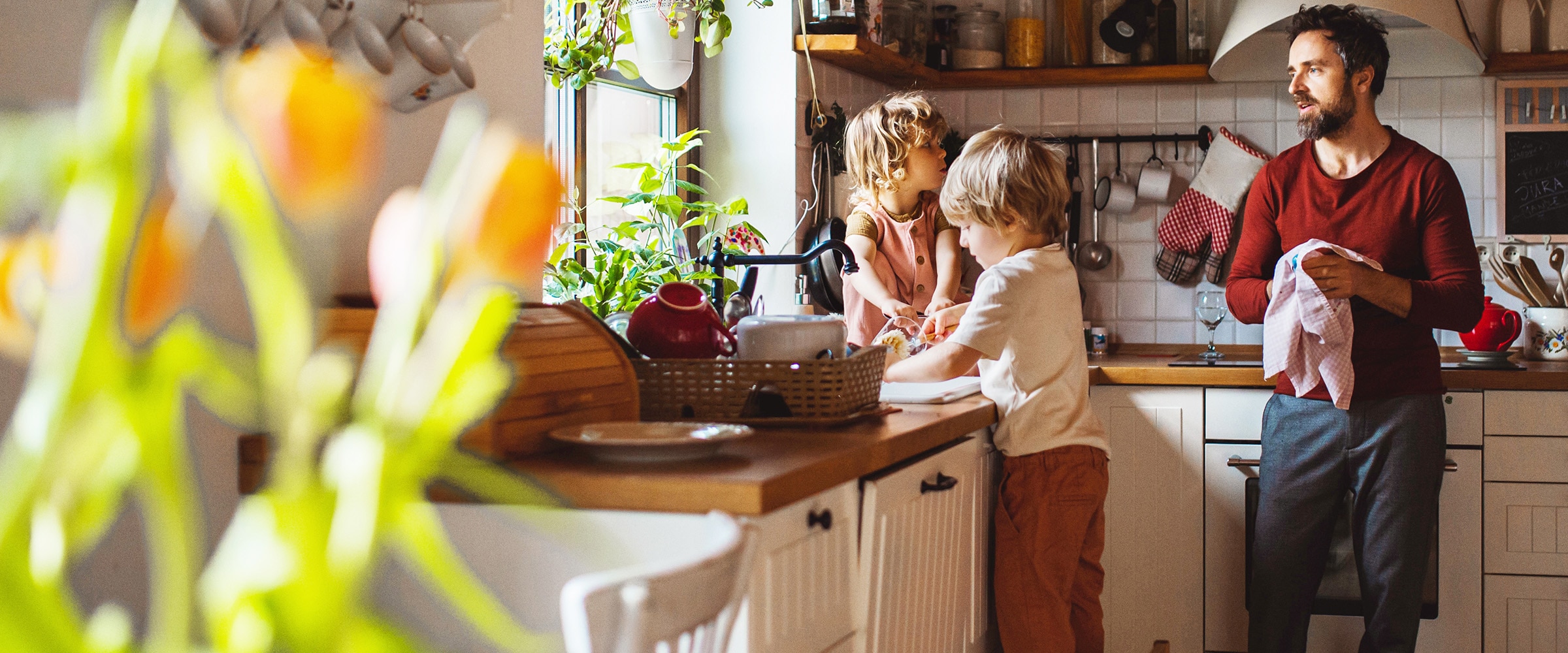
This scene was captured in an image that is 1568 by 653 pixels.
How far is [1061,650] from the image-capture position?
6.19 feet

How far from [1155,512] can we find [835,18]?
4.45 ft

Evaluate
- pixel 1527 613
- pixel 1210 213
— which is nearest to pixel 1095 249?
pixel 1210 213

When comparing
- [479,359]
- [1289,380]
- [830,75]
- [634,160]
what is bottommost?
[1289,380]

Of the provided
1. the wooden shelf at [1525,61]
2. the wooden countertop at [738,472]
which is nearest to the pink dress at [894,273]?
the wooden countertop at [738,472]

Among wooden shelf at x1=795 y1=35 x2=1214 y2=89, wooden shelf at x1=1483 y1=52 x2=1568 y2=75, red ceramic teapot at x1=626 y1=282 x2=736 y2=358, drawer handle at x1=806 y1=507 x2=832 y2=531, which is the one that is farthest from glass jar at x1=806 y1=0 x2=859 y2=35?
drawer handle at x1=806 y1=507 x2=832 y2=531

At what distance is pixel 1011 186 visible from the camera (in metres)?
1.94

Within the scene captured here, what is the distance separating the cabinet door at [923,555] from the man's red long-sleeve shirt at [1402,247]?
2.99 feet

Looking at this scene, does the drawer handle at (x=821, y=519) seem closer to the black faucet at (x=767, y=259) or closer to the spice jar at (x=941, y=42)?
the black faucet at (x=767, y=259)

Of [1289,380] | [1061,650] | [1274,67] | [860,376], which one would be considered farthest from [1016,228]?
[1274,67]

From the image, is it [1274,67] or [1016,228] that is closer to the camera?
[1016,228]

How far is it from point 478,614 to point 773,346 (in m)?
1.34

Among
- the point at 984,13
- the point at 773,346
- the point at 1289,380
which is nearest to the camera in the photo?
the point at 773,346

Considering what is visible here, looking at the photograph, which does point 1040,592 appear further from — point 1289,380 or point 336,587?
point 336,587

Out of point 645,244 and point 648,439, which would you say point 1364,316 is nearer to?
point 645,244
